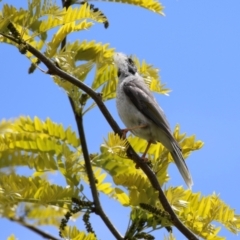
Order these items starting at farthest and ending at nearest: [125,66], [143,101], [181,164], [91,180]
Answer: [143,101], [125,66], [181,164], [91,180]

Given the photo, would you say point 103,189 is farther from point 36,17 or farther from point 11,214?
point 36,17

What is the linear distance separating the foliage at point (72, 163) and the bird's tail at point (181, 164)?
0.68 ft

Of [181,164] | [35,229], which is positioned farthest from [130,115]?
[35,229]

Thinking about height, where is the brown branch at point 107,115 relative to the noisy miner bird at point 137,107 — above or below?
below

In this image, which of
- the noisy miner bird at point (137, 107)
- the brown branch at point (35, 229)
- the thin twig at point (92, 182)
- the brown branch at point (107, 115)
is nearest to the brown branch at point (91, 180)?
the thin twig at point (92, 182)

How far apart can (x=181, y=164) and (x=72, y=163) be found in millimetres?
1263

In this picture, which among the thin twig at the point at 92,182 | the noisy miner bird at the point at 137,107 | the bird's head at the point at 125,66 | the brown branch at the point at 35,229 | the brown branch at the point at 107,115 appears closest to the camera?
the brown branch at the point at 35,229

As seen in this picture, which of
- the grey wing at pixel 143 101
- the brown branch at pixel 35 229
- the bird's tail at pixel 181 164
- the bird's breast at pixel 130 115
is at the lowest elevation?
the brown branch at pixel 35 229

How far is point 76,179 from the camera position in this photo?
308 centimetres

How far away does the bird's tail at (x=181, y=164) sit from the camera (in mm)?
3610

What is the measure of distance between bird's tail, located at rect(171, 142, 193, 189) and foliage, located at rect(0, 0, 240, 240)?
21 centimetres

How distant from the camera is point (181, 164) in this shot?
4.13 metres

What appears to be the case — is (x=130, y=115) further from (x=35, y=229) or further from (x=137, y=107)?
(x=35, y=229)

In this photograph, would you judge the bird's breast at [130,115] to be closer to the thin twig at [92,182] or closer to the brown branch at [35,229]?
the thin twig at [92,182]
